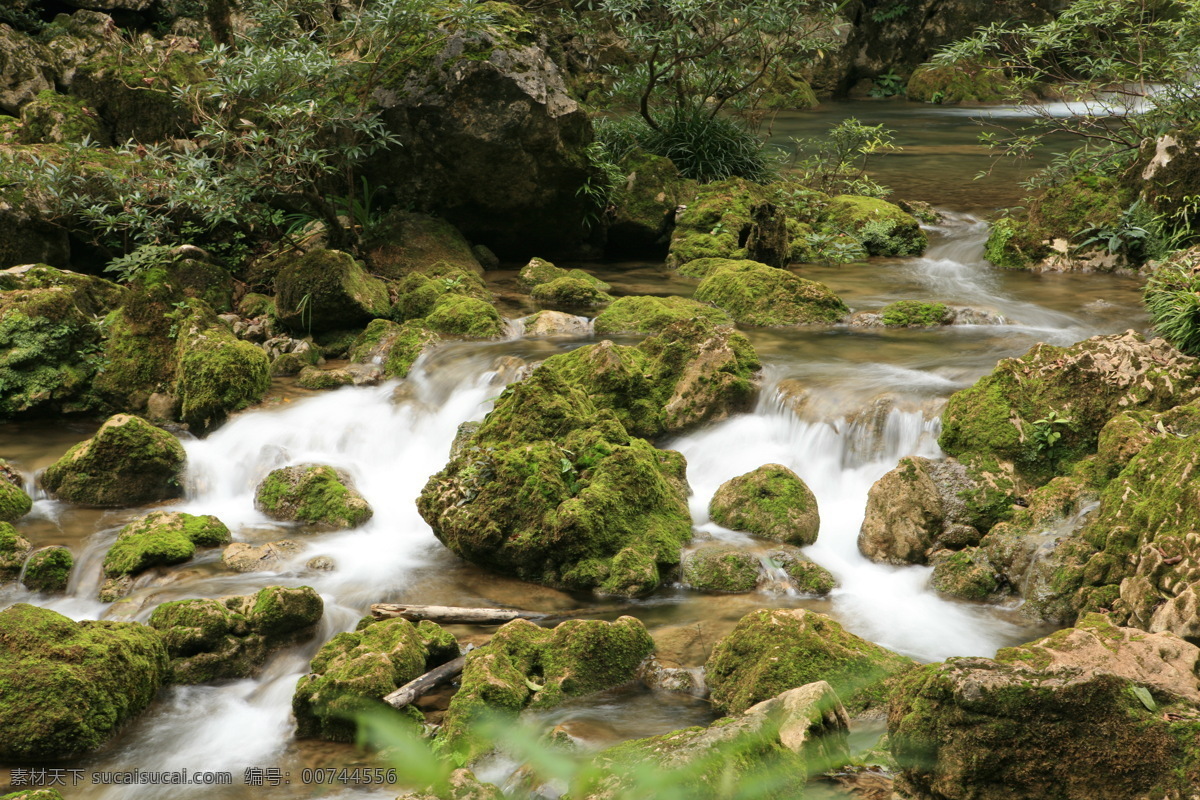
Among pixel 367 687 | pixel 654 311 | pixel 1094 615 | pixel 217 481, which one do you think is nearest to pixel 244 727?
pixel 367 687

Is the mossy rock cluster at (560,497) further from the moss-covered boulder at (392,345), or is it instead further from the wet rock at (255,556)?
the moss-covered boulder at (392,345)

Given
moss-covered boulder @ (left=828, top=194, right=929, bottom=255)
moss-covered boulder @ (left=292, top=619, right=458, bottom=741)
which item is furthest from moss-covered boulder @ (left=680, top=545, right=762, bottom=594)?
moss-covered boulder @ (left=828, top=194, right=929, bottom=255)

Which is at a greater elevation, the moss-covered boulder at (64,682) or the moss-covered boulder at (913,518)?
the moss-covered boulder at (913,518)

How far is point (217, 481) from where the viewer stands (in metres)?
8.42

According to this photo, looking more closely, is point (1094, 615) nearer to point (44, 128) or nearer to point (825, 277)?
point (825, 277)

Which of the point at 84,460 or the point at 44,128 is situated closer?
the point at 84,460

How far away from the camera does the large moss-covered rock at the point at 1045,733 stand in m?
3.40

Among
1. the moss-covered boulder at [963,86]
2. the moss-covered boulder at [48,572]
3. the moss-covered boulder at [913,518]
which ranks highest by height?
the moss-covered boulder at [963,86]

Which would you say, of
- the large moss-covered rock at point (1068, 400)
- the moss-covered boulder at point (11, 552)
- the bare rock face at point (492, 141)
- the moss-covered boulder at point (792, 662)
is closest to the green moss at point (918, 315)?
the large moss-covered rock at point (1068, 400)

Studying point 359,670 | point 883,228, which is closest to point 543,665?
point 359,670

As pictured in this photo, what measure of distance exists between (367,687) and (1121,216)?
11747 mm

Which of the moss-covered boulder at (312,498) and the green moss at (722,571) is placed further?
the moss-covered boulder at (312,498)

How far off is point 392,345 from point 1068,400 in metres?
6.62

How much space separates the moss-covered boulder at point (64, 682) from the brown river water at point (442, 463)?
0.42ft
